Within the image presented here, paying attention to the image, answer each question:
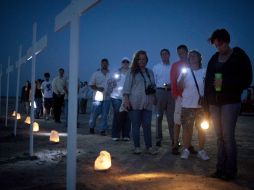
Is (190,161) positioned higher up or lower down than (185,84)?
lower down

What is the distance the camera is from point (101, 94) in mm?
10906

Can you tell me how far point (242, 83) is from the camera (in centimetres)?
497

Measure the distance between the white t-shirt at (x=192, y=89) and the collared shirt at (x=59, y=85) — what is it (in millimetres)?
8162

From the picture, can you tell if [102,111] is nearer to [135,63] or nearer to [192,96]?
[135,63]

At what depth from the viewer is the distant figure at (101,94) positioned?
1073cm

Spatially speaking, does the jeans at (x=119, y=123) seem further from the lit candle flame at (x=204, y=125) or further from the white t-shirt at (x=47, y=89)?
the white t-shirt at (x=47, y=89)

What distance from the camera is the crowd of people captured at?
501cm

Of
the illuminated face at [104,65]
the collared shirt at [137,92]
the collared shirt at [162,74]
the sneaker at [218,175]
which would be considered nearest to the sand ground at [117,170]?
the sneaker at [218,175]

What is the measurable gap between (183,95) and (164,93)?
1.21 m

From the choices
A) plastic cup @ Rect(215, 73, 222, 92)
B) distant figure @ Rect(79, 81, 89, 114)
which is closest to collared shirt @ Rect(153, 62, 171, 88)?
plastic cup @ Rect(215, 73, 222, 92)

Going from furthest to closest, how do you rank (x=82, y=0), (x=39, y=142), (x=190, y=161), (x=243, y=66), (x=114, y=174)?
(x=39, y=142) → (x=190, y=161) → (x=114, y=174) → (x=243, y=66) → (x=82, y=0)

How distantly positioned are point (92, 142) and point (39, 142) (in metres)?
1.30

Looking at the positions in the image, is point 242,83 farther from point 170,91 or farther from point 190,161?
point 170,91

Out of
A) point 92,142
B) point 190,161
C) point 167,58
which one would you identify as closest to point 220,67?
point 190,161
